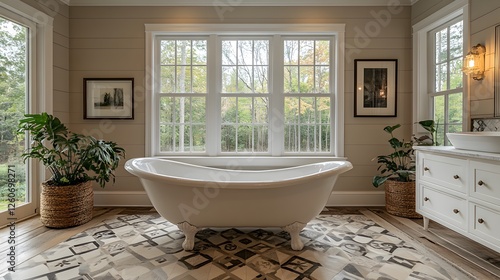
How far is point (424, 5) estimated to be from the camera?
2.94 m

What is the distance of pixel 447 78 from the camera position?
2814mm

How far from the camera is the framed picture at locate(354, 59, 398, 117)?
10.3ft

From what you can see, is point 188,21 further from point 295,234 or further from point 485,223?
point 485,223

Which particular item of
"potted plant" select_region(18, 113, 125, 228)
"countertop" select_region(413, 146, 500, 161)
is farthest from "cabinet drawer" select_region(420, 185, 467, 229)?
"potted plant" select_region(18, 113, 125, 228)

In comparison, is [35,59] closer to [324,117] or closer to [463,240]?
[324,117]

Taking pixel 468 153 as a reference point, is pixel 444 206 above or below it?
below

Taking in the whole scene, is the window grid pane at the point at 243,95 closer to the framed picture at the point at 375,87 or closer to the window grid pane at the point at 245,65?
the window grid pane at the point at 245,65

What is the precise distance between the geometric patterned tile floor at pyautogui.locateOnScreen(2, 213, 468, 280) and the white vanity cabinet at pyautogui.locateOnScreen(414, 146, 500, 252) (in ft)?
1.21

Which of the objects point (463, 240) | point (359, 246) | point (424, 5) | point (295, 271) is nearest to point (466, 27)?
point (424, 5)

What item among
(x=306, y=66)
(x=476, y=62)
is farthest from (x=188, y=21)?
(x=476, y=62)

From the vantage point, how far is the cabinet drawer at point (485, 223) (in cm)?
167

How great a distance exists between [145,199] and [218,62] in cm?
194

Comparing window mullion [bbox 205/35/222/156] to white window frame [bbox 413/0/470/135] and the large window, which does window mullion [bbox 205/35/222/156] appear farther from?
the large window

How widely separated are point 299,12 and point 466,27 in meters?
1.68
